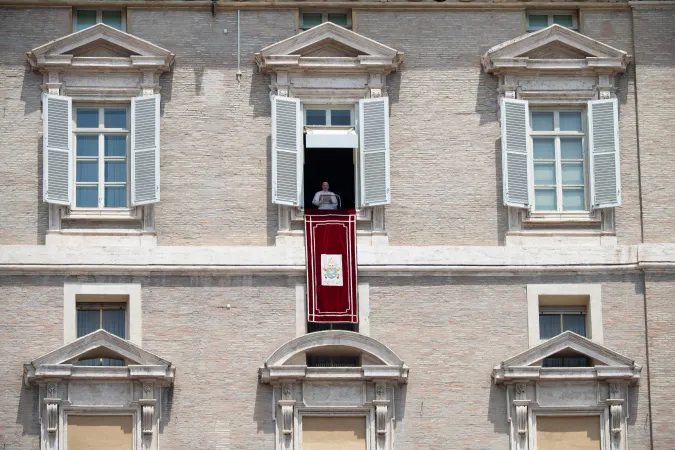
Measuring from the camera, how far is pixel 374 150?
169ft

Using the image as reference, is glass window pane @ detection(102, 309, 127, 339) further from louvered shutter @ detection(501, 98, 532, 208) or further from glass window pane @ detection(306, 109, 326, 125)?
louvered shutter @ detection(501, 98, 532, 208)

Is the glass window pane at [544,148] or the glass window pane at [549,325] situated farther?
the glass window pane at [544,148]

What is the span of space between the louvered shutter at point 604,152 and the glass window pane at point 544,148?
79cm

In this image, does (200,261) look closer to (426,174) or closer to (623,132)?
(426,174)

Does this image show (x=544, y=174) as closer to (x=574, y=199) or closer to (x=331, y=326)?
(x=574, y=199)

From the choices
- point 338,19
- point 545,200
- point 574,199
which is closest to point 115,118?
point 338,19

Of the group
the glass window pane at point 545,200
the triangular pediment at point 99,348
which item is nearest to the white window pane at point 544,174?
the glass window pane at point 545,200

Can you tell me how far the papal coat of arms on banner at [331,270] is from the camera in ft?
167

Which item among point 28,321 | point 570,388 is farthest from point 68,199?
point 570,388

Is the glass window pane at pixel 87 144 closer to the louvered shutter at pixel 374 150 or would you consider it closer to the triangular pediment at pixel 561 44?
the louvered shutter at pixel 374 150

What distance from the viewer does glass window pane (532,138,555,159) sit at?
52188mm

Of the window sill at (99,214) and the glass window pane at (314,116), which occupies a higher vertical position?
the glass window pane at (314,116)

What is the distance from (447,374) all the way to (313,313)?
9.39ft

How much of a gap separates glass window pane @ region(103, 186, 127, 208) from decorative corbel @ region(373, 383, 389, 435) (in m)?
6.29
